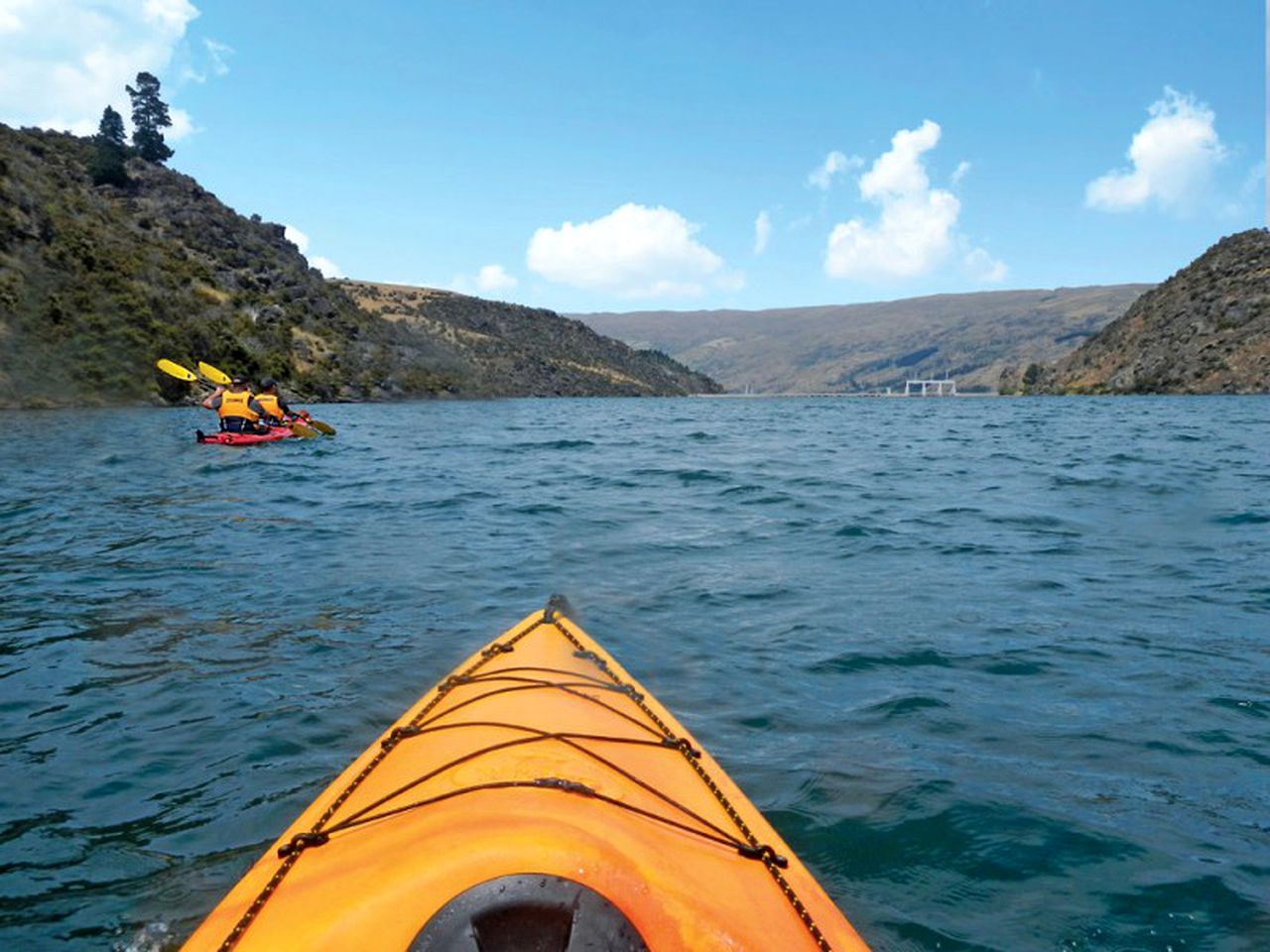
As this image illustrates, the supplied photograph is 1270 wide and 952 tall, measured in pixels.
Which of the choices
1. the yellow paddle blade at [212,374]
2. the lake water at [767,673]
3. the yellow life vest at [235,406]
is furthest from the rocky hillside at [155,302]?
the lake water at [767,673]

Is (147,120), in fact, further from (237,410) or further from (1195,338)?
(1195,338)

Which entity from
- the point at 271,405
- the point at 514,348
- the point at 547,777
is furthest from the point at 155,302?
the point at 514,348

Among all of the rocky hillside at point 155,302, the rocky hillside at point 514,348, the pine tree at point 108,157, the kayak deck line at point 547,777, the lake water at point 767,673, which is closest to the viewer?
the kayak deck line at point 547,777

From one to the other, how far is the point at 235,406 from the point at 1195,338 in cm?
9223

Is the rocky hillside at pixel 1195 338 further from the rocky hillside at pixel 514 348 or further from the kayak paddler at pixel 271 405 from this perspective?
the kayak paddler at pixel 271 405

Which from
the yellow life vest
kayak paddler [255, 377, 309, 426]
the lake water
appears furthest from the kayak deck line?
kayak paddler [255, 377, 309, 426]

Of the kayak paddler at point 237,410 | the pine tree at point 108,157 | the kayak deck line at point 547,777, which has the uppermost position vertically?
the pine tree at point 108,157

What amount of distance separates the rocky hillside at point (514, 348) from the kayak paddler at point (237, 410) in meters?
68.3

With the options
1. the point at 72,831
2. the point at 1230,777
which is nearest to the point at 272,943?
the point at 72,831

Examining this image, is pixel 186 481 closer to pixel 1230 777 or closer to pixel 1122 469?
pixel 1230 777

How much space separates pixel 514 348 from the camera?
123 metres

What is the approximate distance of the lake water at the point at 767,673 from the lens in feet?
12.0

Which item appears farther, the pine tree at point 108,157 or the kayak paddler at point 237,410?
the pine tree at point 108,157

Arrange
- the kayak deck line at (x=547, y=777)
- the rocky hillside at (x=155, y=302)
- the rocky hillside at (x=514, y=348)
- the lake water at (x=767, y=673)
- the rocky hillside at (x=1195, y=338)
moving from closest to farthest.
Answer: the kayak deck line at (x=547, y=777)
the lake water at (x=767, y=673)
the rocky hillside at (x=155, y=302)
the rocky hillside at (x=1195, y=338)
the rocky hillside at (x=514, y=348)
